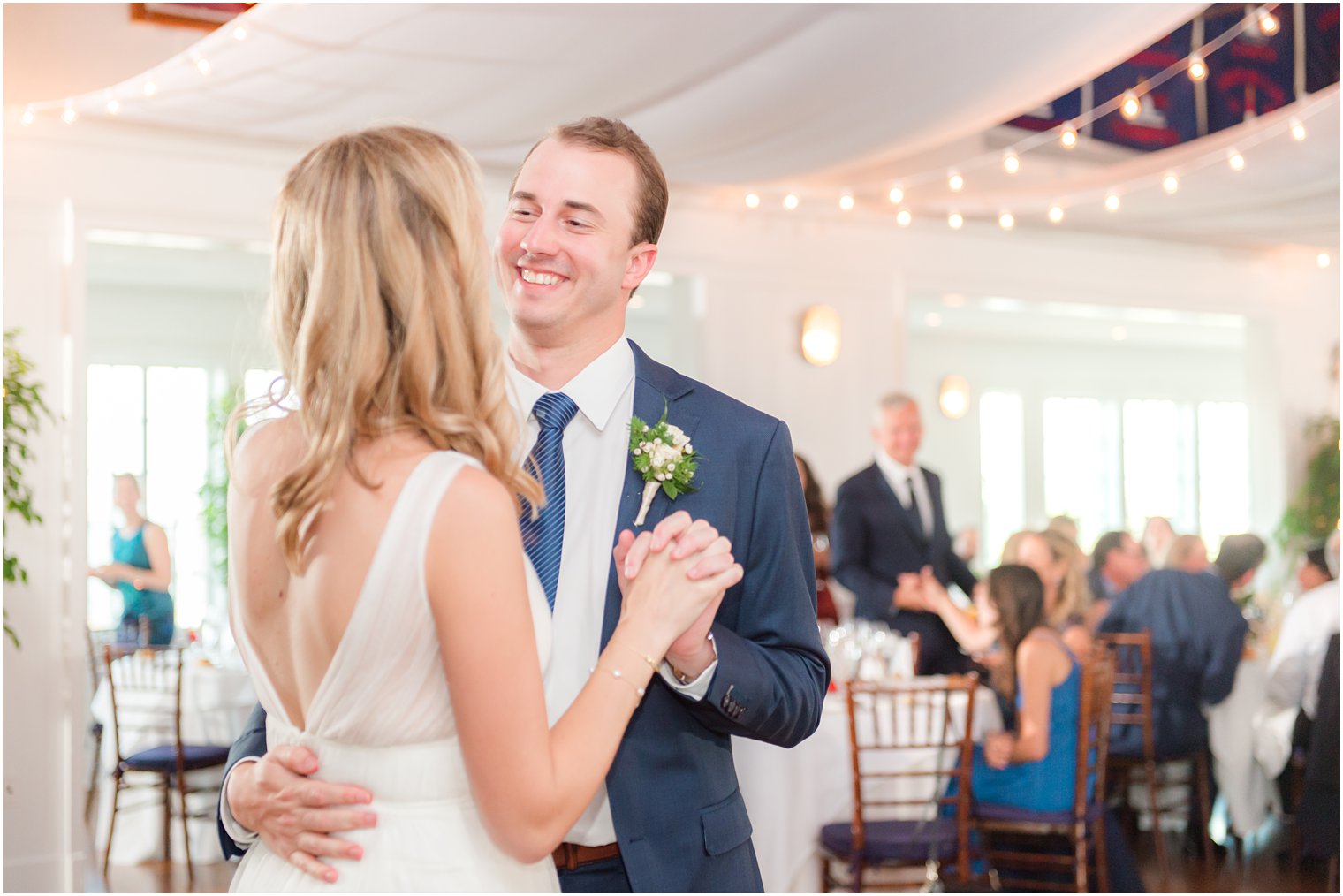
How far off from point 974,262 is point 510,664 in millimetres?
7232

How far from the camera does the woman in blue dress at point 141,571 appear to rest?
288 inches

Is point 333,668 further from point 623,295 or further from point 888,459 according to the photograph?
point 888,459

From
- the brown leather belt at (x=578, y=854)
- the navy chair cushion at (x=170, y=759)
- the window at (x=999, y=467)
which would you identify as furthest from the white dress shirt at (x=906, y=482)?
the window at (x=999, y=467)

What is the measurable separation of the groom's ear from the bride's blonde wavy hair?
540 millimetres

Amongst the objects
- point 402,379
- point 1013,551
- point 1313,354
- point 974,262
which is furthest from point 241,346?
point 1313,354

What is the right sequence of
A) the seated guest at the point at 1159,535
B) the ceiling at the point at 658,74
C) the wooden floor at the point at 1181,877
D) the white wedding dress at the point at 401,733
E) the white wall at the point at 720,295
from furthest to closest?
the seated guest at the point at 1159,535 → the white wall at the point at 720,295 → the wooden floor at the point at 1181,877 → the ceiling at the point at 658,74 → the white wedding dress at the point at 401,733

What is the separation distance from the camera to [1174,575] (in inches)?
243

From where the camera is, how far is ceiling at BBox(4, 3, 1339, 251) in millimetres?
4117

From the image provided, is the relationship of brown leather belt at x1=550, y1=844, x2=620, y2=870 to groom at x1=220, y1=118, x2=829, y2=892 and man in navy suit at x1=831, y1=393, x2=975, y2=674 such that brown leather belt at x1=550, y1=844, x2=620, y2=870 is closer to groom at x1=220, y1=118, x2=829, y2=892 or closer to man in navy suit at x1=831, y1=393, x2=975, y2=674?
groom at x1=220, y1=118, x2=829, y2=892

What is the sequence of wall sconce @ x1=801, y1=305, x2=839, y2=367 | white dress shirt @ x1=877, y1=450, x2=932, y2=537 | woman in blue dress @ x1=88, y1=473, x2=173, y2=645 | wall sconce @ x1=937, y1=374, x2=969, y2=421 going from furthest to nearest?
wall sconce @ x1=937, y1=374, x2=969, y2=421, wall sconce @ x1=801, y1=305, x2=839, y2=367, woman in blue dress @ x1=88, y1=473, x2=173, y2=645, white dress shirt @ x1=877, y1=450, x2=932, y2=537

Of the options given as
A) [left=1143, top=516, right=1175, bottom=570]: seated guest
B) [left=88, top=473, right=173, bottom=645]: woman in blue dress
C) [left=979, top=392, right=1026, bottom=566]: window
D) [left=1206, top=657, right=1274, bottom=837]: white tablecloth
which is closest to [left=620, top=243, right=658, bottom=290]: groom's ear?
[left=1206, top=657, right=1274, bottom=837]: white tablecloth

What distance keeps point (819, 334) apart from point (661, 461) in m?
5.95

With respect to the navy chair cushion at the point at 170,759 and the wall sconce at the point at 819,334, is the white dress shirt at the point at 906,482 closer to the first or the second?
the wall sconce at the point at 819,334

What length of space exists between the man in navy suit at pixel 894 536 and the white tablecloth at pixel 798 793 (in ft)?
4.30
